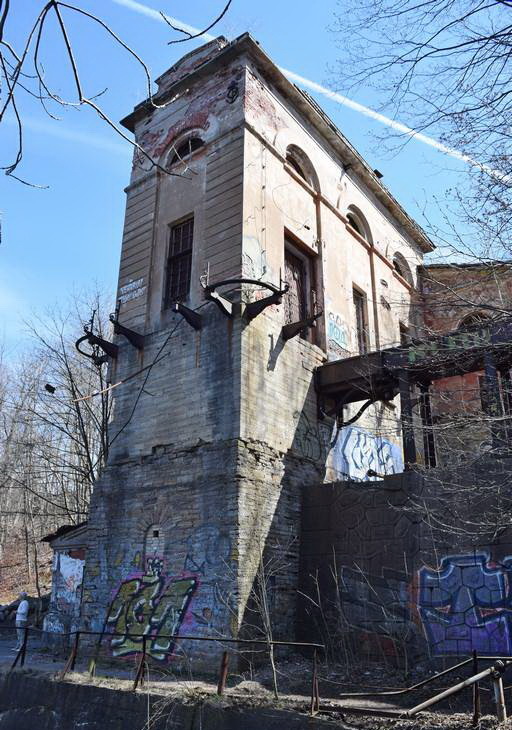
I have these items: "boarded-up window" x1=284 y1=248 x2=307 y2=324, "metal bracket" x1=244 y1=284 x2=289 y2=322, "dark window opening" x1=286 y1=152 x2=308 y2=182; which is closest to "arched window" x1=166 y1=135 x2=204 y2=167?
"dark window opening" x1=286 y1=152 x2=308 y2=182

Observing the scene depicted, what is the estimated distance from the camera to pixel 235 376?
11648 millimetres

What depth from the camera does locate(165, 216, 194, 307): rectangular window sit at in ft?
46.1

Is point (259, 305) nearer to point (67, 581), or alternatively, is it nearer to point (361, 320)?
point (361, 320)

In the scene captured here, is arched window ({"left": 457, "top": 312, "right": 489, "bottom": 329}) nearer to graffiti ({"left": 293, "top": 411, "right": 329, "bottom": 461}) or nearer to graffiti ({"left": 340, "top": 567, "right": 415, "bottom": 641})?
graffiti ({"left": 293, "top": 411, "right": 329, "bottom": 461})

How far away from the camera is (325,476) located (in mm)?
13359

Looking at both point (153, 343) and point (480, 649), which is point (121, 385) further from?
point (480, 649)

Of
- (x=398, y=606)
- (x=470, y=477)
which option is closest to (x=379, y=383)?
(x=470, y=477)

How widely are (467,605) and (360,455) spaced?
5.87m

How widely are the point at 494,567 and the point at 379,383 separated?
16.7 ft

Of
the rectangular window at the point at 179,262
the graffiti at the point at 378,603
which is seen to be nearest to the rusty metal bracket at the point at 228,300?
the rectangular window at the point at 179,262

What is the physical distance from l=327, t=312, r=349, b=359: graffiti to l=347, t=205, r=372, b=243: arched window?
4.36 metres

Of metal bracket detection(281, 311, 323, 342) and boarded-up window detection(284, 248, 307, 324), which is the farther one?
boarded-up window detection(284, 248, 307, 324)

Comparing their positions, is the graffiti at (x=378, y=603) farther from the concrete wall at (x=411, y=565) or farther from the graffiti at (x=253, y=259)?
the graffiti at (x=253, y=259)

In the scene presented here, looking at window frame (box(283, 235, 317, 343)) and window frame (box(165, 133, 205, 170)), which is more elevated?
window frame (box(165, 133, 205, 170))
